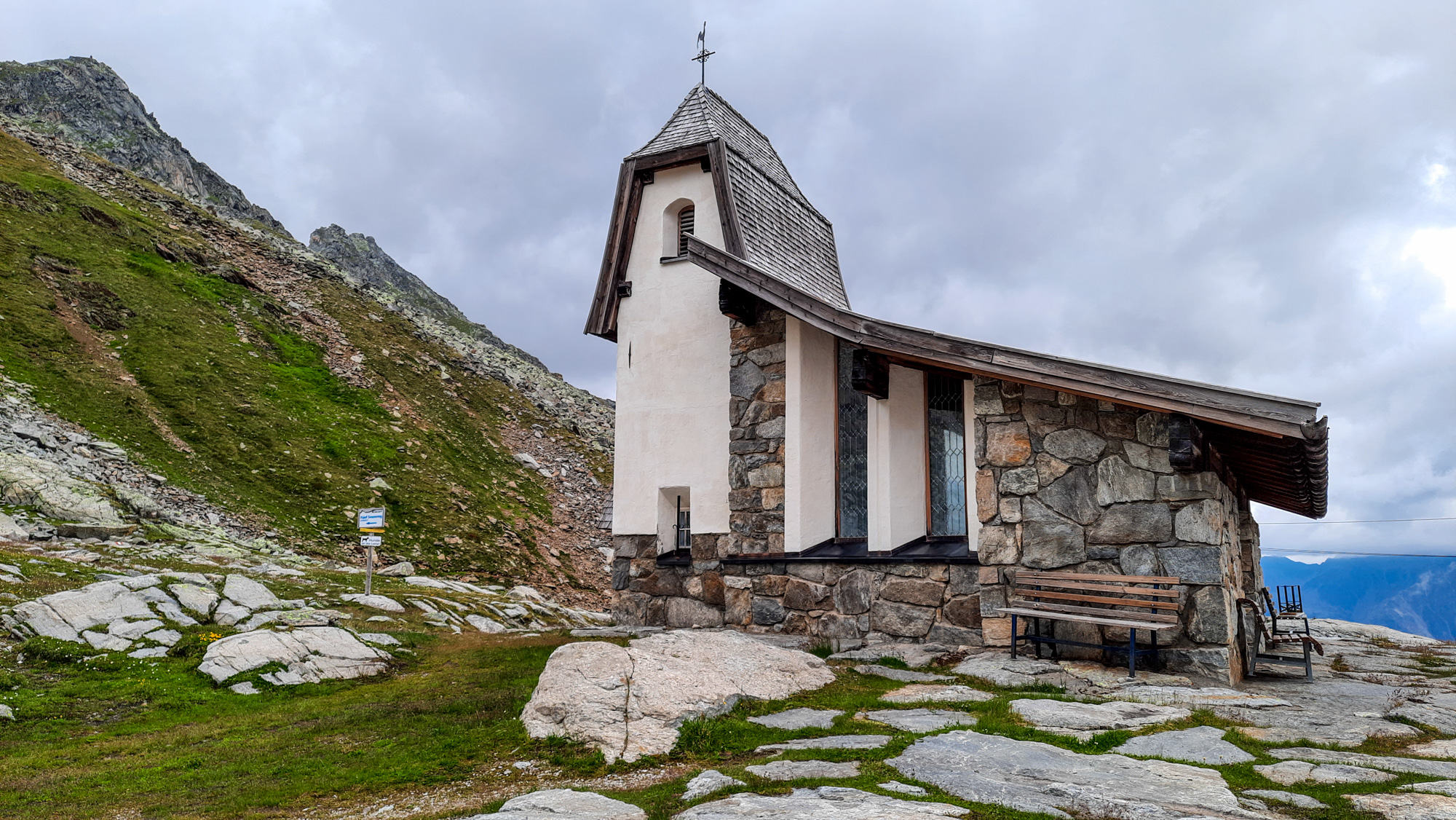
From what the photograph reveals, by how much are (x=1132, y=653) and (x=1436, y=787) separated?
354 centimetres

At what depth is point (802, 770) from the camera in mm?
4973

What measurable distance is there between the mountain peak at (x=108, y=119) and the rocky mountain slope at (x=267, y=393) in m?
19.8

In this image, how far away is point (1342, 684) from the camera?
8836mm

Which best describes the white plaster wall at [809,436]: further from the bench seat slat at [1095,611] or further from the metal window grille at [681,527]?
the bench seat slat at [1095,611]

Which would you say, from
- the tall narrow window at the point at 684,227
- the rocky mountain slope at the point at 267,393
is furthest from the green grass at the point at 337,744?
the rocky mountain slope at the point at 267,393

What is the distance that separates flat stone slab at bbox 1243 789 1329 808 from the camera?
4211 millimetres

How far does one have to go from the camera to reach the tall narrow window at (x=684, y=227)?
13305 mm

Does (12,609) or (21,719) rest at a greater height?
(12,609)

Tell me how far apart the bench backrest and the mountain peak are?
201ft

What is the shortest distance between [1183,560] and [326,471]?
22.1 m

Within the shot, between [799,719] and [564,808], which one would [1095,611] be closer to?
[799,719]

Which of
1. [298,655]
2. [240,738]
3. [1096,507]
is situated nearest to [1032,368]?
[1096,507]

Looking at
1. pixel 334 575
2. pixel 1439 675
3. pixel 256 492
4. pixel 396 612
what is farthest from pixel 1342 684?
pixel 256 492

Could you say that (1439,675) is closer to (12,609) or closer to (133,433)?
(12,609)
